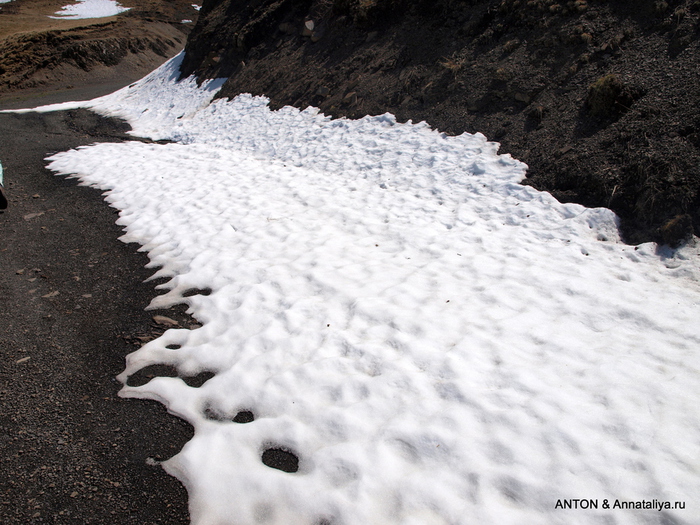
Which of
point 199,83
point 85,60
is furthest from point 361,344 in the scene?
point 85,60

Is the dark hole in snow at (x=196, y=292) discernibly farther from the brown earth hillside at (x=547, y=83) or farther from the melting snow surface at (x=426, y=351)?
the brown earth hillside at (x=547, y=83)

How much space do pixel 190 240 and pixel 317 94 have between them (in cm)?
810

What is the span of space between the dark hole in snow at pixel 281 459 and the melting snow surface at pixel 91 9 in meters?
56.9

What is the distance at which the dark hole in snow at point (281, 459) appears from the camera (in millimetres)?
3113

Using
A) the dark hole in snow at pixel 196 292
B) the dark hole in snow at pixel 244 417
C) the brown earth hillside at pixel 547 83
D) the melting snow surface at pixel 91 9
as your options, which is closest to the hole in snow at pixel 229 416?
the dark hole in snow at pixel 244 417

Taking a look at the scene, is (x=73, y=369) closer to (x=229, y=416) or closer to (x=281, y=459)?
(x=229, y=416)

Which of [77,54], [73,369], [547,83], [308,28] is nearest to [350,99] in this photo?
[547,83]

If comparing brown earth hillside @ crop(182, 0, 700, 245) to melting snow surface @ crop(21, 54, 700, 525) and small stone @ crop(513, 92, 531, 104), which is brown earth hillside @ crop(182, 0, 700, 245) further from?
melting snow surface @ crop(21, 54, 700, 525)

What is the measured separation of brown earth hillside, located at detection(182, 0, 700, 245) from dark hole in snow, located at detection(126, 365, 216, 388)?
19.8 feet

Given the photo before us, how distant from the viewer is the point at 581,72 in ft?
27.3

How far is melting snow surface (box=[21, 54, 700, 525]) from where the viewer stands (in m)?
2.81

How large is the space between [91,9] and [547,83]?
59.5 metres

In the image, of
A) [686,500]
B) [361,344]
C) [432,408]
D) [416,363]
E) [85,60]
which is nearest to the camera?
[686,500]

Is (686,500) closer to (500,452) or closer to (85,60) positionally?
(500,452)
